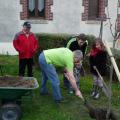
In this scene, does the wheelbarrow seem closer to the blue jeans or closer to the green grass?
the green grass

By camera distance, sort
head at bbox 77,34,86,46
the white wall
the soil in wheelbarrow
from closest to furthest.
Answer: the soil in wheelbarrow
head at bbox 77,34,86,46
the white wall

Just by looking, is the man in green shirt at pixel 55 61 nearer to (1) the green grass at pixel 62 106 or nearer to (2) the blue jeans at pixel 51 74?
(2) the blue jeans at pixel 51 74

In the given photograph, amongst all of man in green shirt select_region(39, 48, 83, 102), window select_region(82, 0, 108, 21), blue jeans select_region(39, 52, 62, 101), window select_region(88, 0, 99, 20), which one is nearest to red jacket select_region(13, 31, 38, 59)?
man in green shirt select_region(39, 48, 83, 102)

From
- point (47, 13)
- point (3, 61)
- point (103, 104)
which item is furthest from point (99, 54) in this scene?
point (47, 13)

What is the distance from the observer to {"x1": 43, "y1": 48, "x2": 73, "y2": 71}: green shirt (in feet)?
30.2

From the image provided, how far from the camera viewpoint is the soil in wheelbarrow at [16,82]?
9.05 m

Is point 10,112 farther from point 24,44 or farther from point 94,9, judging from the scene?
point 94,9

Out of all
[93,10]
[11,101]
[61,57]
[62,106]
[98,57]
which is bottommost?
[62,106]

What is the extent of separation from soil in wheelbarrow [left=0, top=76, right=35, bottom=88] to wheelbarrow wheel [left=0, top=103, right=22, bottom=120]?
0.43 metres

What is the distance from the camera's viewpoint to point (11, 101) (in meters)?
8.90

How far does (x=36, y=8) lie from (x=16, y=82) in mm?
9331

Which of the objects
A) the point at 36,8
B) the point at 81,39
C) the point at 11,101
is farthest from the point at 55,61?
the point at 36,8

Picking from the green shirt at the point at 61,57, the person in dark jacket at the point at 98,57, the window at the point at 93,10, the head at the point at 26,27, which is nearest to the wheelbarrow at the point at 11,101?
the green shirt at the point at 61,57

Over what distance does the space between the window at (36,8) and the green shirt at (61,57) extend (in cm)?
864
